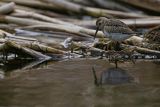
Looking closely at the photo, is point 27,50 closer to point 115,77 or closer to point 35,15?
point 115,77

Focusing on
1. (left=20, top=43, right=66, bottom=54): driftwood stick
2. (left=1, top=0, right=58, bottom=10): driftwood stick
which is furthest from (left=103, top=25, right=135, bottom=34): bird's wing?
(left=1, top=0, right=58, bottom=10): driftwood stick

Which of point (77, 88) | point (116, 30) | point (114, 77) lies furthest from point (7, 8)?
point (77, 88)

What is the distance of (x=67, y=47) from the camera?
9.65 meters

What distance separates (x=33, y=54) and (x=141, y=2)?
13.2 feet

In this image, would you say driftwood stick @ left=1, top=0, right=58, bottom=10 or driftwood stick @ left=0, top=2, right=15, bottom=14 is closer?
driftwood stick @ left=0, top=2, right=15, bottom=14

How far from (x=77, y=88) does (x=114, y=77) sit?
815 mm

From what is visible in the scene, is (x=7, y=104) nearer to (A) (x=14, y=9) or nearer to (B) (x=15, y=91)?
(B) (x=15, y=91)

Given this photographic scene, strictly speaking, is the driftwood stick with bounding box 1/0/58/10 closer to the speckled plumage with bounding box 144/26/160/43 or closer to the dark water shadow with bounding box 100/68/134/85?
the speckled plumage with bounding box 144/26/160/43

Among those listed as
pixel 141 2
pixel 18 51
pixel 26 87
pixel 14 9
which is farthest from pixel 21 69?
pixel 141 2

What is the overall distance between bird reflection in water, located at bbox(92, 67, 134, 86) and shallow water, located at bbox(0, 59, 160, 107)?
0.20 feet

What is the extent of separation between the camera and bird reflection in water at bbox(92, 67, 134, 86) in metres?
7.23

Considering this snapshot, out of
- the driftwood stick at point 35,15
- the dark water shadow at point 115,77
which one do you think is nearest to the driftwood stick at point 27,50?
the dark water shadow at point 115,77

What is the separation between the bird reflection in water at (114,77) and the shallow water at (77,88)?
6 centimetres

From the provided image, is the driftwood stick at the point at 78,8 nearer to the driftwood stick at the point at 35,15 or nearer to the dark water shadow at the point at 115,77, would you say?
the driftwood stick at the point at 35,15
